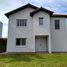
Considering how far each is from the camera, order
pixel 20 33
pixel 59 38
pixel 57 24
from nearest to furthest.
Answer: pixel 20 33, pixel 59 38, pixel 57 24

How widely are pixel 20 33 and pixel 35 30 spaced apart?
2669mm

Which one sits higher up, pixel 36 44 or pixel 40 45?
pixel 36 44

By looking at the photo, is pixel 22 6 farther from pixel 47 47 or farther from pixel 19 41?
pixel 47 47

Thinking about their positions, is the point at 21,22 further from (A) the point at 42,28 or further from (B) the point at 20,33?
(A) the point at 42,28

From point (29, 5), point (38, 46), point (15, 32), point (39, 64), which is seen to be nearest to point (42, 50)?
point (38, 46)

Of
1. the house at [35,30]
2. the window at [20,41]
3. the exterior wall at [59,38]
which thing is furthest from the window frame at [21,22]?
the exterior wall at [59,38]

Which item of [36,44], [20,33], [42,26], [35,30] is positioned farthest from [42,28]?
Answer: [20,33]

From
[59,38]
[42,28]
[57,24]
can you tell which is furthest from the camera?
[57,24]

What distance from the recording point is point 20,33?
27641mm

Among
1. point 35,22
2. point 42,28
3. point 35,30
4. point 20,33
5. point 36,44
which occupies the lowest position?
point 36,44

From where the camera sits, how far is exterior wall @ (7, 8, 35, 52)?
2731 centimetres

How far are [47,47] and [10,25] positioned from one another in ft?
24.2

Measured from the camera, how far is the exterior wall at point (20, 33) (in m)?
27.3

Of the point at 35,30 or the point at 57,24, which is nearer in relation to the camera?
the point at 35,30
